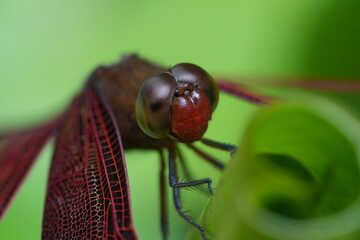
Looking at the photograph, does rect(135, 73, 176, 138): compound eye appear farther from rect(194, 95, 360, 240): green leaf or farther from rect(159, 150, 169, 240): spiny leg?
rect(194, 95, 360, 240): green leaf

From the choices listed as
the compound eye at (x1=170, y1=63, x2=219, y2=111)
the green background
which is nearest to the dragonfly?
the compound eye at (x1=170, y1=63, x2=219, y2=111)

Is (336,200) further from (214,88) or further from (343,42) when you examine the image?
(343,42)

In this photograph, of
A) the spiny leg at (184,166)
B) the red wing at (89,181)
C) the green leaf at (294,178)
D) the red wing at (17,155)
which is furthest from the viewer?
the spiny leg at (184,166)

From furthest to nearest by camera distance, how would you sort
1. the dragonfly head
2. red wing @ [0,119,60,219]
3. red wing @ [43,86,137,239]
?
red wing @ [0,119,60,219]
the dragonfly head
red wing @ [43,86,137,239]

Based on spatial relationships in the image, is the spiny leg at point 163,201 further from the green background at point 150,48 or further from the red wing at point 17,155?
the red wing at point 17,155

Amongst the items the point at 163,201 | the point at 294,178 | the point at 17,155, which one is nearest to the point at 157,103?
the point at 163,201

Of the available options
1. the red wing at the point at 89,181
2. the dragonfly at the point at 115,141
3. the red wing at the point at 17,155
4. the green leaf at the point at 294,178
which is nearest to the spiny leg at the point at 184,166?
the dragonfly at the point at 115,141

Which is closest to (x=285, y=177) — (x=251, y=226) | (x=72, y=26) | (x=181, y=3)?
(x=251, y=226)
